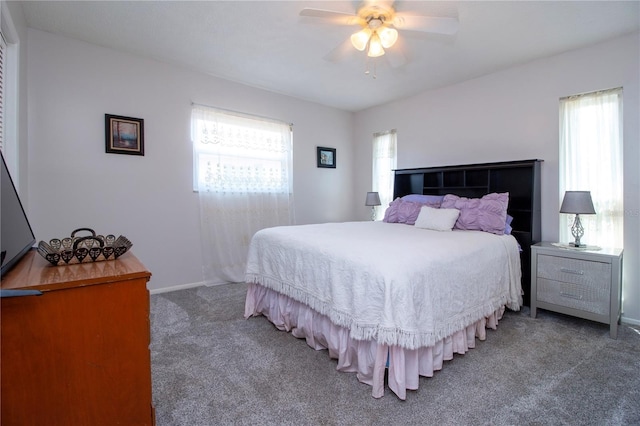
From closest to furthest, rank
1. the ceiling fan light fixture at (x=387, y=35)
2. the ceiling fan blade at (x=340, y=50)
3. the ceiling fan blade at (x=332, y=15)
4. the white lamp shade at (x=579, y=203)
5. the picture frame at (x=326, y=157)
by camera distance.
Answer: the ceiling fan blade at (x=332, y=15)
the ceiling fan light fixture at (x=387, y=35)
the ceiling fan blade at (x=340, y=50)
the white lamp shade at (x=579, y=203)
the picture frame at (x=326, y=157)

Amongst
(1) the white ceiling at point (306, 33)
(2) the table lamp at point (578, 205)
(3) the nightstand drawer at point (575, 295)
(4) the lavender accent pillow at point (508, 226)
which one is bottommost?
(3) the nightstand drawer at point (575, 295)

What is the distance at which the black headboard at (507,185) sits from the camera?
2998mm

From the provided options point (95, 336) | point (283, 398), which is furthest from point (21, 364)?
point (283, 398)

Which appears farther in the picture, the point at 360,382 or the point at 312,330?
the point at 312,330

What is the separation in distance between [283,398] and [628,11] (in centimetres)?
363

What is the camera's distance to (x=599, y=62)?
2.74m

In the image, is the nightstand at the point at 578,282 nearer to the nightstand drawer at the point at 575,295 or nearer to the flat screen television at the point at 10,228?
the nightstand drawer at the point at 575,295

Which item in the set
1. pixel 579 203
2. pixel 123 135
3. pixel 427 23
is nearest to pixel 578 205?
pixel 579 203

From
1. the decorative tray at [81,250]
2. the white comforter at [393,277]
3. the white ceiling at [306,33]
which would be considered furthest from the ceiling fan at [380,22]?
the decorative tray at [81,250]

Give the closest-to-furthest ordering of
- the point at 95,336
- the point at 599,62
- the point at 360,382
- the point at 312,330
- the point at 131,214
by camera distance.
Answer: the point at 95,336
the point at 360,382
the point at 312,330
the point at 599,62
the point at 131,214

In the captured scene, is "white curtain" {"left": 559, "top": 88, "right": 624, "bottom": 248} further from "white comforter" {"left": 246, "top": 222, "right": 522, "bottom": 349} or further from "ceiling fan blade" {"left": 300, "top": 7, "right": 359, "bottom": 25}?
"ceiling fan blade" {"left": 300, "top": 7, "right": 359, "bottom": 25}

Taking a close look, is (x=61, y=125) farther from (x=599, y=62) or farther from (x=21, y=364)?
(x=599, y=62)

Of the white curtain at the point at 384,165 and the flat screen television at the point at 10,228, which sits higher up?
the white curtain at the point at 384,165

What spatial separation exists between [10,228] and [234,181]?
2760 mm
